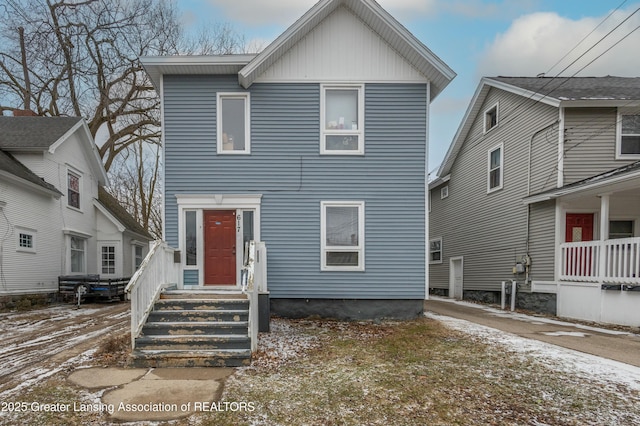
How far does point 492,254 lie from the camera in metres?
12.3

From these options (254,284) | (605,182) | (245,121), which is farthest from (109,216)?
(605,182)

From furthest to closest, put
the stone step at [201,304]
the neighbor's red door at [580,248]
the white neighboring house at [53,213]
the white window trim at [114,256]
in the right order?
the white window trim at [114,256], the white neighboring house at [53,213], the neighbor's red door at [580,248], the stone step at [201,304]

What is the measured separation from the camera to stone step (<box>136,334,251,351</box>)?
5.03 metres

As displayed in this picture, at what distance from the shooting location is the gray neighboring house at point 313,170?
316 inches

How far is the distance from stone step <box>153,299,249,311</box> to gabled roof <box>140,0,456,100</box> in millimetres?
4915

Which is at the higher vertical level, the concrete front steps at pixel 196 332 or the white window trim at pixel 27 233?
the white window trim at pixel 27 233

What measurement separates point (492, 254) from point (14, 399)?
12906 millimetres

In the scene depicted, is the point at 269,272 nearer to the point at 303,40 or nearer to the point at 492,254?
the point at 303,40

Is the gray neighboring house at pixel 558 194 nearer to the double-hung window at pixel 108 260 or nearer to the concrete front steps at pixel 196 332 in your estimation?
the concrete front steps at pixel 196 332

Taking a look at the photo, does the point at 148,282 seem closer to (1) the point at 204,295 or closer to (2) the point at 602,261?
(1) the point at 204,295

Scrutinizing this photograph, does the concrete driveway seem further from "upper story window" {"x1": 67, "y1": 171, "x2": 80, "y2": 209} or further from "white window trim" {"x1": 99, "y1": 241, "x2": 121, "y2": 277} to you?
"upper story window" {"x1": 67, "y1": 171, "x2": 80, "y2": 209}

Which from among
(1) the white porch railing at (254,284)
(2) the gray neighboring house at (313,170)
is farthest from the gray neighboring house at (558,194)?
(1) the white porch railing at (254,284)

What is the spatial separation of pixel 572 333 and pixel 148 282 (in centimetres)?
827

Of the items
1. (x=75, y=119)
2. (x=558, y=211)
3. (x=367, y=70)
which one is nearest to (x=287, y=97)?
(x=367, y=70)
